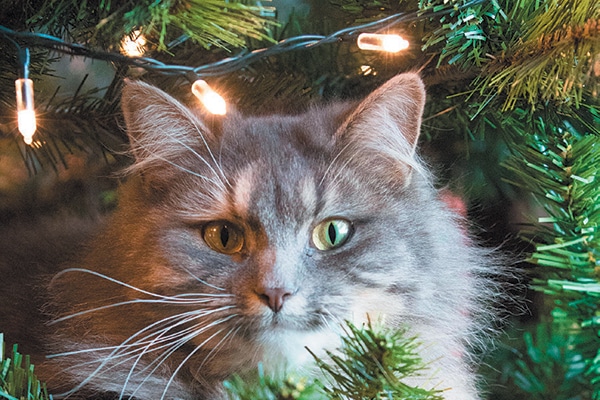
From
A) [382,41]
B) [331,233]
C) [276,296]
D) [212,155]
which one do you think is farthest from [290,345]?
[382,41]

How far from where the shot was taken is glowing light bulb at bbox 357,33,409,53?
783 mm

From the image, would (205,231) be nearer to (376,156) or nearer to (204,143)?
(204,143)

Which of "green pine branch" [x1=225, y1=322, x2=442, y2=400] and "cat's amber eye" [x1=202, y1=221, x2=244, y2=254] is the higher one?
"cat's amber eye" [x1=202, y1=221, x2=244, y2=254]

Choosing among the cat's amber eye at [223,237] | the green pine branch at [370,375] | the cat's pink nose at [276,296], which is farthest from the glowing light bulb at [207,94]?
the green pine branch at [370,375]

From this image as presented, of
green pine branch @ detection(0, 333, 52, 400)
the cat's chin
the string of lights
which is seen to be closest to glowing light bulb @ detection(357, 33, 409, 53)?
the string of lights

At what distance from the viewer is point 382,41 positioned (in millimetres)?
792

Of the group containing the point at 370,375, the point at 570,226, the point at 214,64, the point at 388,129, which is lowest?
the point at 370,375

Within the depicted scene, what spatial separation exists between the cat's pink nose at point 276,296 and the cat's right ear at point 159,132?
0.29m

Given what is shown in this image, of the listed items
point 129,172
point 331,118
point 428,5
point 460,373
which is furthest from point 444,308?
point 129,172

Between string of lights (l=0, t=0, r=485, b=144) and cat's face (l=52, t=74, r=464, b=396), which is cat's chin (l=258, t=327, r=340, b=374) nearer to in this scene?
cat's face (l=52, t=74, r=464, b=396)

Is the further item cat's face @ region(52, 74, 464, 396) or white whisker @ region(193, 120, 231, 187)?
white whisker @ region(193, 120, 231, 187)

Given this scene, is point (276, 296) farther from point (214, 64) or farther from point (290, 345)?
point (214, 64)

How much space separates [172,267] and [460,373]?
51cm

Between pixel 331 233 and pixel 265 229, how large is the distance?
0.36ft
